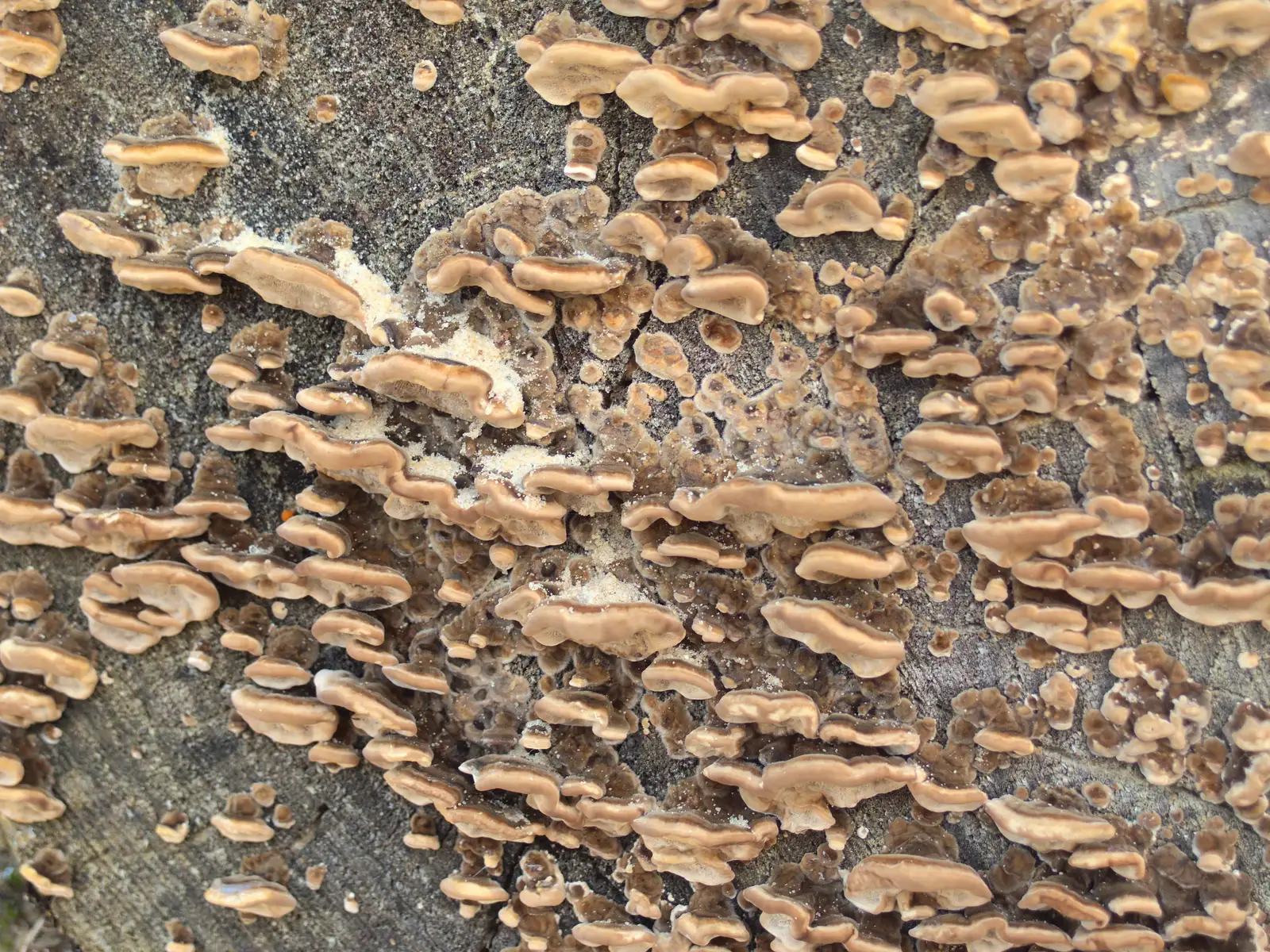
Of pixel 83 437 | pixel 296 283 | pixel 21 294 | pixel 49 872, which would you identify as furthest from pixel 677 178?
pixel 49 872

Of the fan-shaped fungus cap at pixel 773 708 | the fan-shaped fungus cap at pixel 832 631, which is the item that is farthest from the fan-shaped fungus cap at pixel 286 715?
the fan-shaped fungus cap at pixel 832 631

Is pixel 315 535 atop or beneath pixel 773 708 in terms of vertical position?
atop

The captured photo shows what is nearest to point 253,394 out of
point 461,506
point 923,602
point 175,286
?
point 175,286

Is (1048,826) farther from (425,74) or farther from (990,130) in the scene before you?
(425,74)

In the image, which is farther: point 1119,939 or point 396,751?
point 396,751

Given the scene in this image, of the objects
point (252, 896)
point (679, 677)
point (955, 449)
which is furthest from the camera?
point (252, 896)

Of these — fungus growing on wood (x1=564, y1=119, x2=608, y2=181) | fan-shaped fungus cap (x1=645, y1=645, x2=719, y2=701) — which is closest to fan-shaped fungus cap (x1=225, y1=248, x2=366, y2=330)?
fungus growing on wood (x1=564, y1=119, x2=608, y2=181)
